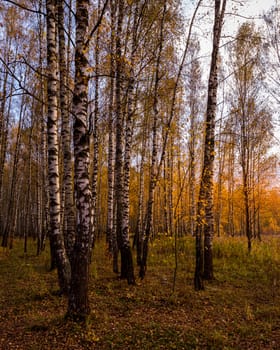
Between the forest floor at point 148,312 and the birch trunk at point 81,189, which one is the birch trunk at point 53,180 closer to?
the forest floor at point 148,312

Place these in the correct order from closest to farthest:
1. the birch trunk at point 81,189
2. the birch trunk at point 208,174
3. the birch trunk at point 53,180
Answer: the birch trunk at point 81,189 < the birch trunk at point 53,180 < the birch trunk at point 208,174

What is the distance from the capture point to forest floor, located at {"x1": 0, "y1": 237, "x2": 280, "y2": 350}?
4.55 meters

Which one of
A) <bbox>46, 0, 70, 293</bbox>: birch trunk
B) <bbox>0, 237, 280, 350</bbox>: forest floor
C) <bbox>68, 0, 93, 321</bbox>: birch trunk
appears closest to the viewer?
<bbox>0, 237, 280, 350</bbox>: forest floor

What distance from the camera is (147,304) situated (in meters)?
6.45

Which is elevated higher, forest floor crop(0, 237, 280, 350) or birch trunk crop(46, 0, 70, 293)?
birch trunk crop(46, 0, 70, 293)

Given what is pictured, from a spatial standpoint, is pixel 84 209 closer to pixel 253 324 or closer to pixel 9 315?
pixel 9 315

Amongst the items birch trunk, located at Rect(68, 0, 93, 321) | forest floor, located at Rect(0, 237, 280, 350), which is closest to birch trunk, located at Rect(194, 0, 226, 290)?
forest floor, located at Rect(0, 237, 280, 350)

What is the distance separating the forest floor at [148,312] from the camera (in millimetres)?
4547

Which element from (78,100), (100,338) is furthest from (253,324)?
(78,100)

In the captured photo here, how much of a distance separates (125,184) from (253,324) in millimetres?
4741

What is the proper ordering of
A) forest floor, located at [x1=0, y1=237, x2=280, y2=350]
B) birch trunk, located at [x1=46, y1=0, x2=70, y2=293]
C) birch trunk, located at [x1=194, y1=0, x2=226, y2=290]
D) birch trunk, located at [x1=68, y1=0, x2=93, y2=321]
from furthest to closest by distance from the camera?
birch trunk, located at [x1=194, y1=0, x2=226, y2=290]
birch trunk, located at [x1=46, y1=0, x2=70, y2=293]
birch trunk, located at [x1=68, y1=0, x2=93, y2=321]
forest floor, located at [x1=0, y1=237, x2=280, y2=350]

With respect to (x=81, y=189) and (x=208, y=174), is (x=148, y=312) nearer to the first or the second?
(x=81, y=189)

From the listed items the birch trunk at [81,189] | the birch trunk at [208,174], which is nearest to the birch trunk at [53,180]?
the birch trunk at [81,189]

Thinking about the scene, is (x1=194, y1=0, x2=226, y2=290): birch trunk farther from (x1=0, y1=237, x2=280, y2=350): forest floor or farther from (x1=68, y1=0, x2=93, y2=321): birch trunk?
(x1=68, y1=0, x2=93, y2=321): birch trunk
